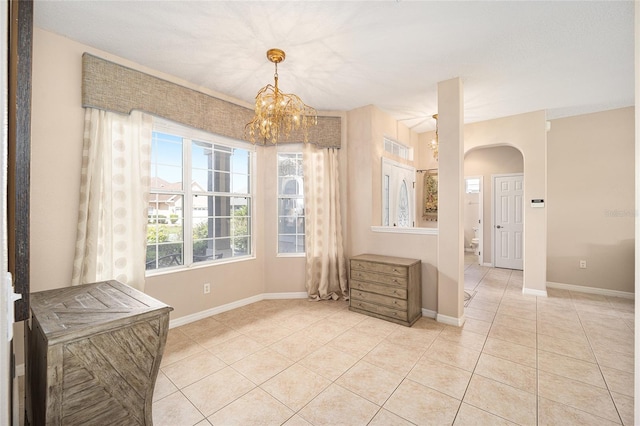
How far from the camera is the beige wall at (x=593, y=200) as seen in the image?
13.3 ft

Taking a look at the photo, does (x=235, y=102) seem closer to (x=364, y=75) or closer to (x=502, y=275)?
(x=364, y=75)

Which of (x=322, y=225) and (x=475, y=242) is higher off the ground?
(x=322, y=225)

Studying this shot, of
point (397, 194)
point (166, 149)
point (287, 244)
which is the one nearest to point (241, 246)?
point (287, 244)

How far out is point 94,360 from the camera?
1.36m

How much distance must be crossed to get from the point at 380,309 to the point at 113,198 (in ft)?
9.80

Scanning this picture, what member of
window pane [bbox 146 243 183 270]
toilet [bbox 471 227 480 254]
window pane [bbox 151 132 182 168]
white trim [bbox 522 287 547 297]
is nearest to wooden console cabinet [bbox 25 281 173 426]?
window pane [bbox 146 243 183 270]

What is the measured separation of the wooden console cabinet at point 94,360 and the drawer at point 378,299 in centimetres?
236

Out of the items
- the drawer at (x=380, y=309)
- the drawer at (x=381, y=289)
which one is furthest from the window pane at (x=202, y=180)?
the drawer at (x=380, y=309)

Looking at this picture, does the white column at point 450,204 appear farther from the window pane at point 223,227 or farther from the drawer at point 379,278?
the window pane at point 223,227

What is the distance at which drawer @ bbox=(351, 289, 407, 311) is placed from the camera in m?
3.15

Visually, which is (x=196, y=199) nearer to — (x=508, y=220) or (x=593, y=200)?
(x=593, y=200)

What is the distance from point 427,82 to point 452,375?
118 inches

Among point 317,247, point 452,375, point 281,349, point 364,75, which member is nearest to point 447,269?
point 452,375

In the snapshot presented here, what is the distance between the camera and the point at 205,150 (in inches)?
137
